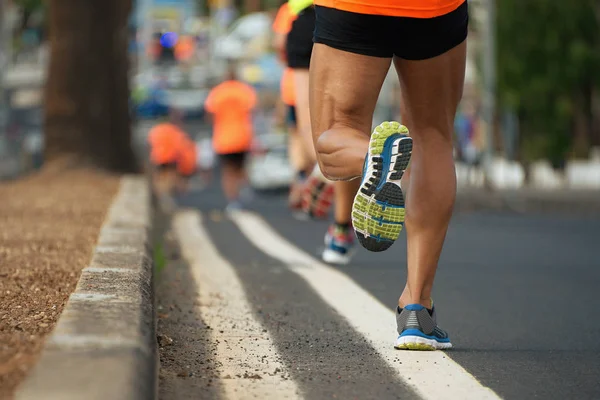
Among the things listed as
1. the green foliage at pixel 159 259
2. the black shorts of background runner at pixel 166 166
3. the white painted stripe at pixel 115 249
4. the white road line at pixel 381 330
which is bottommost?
the black shorts of background runner at pixel 166 166

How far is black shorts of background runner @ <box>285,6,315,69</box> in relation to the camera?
8.44m

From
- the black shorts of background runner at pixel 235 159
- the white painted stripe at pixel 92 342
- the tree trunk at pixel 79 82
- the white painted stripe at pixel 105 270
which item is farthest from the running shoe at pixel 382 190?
the black shorts of background runner at pixel 235 159

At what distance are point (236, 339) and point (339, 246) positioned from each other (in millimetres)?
3086

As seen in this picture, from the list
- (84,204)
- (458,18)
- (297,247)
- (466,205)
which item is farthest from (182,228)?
(466,205)

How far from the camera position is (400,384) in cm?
439

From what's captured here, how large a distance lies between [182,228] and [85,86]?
4.77 m

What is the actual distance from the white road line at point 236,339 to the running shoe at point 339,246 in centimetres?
61

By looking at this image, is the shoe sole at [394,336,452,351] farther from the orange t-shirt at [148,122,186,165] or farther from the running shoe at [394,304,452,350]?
the orange t-shirt at [148,122,186,165]

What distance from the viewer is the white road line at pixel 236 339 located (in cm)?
431

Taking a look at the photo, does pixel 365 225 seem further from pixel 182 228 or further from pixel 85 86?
pixel 85 86

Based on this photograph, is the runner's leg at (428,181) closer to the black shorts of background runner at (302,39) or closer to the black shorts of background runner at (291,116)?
the black shorts of background runner at (302,39)

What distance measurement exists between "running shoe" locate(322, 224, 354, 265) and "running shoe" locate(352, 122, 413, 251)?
→ 3.76 metres

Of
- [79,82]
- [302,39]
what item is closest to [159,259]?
[302,39]

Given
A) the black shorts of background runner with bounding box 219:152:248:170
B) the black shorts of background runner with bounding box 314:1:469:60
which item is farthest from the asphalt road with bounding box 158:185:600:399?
the black shorts of background runner with bounding box 219:152:248:170
